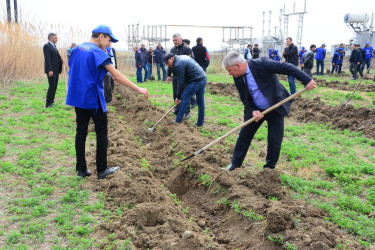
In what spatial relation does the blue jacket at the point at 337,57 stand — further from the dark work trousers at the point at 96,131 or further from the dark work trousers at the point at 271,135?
the dark work trousers at the point at 96,131

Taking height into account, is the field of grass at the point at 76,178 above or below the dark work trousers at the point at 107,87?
below

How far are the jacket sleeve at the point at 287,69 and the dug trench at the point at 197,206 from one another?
135 centimetres

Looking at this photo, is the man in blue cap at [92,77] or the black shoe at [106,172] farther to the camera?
the black shoe at [106,172]

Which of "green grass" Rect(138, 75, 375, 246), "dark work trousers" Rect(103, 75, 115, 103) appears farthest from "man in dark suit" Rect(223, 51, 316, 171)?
"dark work trousers" Rect(103, 75, 115, 103)

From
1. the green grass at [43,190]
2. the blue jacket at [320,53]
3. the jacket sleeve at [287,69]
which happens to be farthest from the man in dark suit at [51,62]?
the blue jacket at [320,53]

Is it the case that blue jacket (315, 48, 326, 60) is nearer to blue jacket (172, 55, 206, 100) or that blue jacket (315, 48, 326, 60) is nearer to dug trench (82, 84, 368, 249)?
blue jacket (172, 55, 206, 100)

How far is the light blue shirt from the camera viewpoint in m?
4.46

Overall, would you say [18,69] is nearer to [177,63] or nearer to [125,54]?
[177,63]

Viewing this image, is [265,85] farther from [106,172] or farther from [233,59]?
[106,172]

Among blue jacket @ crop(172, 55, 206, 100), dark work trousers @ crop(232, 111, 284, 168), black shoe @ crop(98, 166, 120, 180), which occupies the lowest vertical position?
black shoe @ crop(98, 166, 120, 180)

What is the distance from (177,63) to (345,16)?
98.7 feet

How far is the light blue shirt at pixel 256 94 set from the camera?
4457mm

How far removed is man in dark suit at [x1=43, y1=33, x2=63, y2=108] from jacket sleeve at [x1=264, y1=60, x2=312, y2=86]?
22.9 feet

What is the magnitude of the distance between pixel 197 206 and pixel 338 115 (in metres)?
6.17
